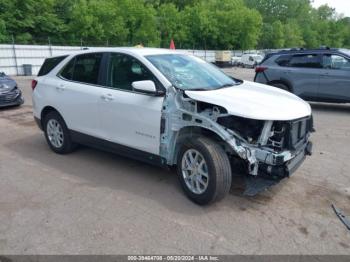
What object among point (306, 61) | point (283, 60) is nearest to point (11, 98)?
point (283, 60)

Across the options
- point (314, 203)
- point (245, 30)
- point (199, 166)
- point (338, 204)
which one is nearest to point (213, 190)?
point (199, 166)

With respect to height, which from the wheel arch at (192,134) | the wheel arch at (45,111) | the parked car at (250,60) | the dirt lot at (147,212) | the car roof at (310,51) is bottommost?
the parked car at (250,60)

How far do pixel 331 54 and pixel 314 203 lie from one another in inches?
280

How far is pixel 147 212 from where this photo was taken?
3.97 metres

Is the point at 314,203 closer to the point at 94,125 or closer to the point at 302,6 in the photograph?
Result: the point at 94,125

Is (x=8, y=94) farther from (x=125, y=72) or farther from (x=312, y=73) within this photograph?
(x=312, y=73)

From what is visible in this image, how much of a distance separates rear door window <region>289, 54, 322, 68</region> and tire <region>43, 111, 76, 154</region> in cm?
734

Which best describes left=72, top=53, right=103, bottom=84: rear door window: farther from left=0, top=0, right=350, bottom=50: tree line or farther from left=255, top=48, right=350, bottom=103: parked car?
left=0, top=0, right=350, bottom=50: tree line

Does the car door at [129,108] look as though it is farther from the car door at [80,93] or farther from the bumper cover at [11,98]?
the bumper cover at [11,98]

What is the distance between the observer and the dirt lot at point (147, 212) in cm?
334

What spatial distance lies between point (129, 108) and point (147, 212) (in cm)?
139

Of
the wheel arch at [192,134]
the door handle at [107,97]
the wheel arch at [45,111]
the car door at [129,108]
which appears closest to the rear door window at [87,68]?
the car door at [129,108]

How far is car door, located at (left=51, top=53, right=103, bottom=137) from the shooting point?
5.15 metres

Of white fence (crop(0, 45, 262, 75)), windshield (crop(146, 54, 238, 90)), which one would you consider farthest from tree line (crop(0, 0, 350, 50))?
windshield (crop(146, 54, 238, 90))
